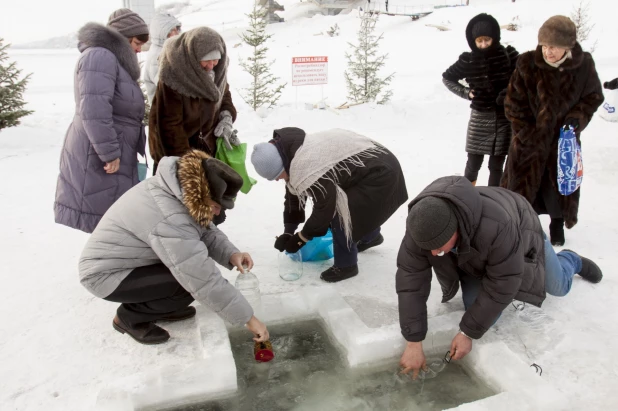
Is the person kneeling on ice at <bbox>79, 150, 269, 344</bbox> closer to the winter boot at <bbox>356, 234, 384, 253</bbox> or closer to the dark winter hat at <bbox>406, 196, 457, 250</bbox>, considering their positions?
the dark winter hat at <bbox>406, 196, 457, 250</bbox>

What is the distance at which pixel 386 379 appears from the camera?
238 centimetres

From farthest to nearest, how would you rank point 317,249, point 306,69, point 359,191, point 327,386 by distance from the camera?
point 306,69 → point 317,249 → point 359,191 → point 327,386

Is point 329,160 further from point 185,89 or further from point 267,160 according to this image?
point 185,89

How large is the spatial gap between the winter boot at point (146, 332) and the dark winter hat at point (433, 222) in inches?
55.6

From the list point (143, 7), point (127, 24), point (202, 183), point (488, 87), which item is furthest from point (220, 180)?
point (143, 7)

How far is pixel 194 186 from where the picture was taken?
7.00 feet

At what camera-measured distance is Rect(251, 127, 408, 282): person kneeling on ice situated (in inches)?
111

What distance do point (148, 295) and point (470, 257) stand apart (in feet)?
5.17

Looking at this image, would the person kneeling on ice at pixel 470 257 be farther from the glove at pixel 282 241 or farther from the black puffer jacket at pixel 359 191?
the glove at pixel 282 241

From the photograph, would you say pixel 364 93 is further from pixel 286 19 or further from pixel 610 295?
pixel 286 19

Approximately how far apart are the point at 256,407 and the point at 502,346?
1.21 metres

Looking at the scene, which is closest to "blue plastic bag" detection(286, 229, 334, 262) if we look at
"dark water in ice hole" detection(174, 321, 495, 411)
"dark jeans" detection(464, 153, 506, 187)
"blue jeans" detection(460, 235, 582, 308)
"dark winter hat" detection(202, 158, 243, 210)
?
"dark water in ice hole" detection(174, 321, 495, 411)

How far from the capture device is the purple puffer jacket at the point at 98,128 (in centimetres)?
272

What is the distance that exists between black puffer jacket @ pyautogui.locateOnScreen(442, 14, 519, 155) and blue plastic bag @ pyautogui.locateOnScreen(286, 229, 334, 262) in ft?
5.54
